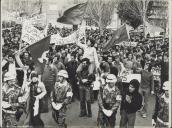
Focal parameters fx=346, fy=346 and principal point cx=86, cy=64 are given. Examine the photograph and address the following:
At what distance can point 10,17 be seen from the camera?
7.42 ft

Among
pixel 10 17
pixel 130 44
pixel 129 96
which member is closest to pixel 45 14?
pixel 10 17

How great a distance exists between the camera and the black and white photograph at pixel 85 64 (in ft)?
7.43

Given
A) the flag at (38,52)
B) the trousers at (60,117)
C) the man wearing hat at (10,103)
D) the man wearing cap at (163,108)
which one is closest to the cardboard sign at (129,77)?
the man wearing cap at (163,108)

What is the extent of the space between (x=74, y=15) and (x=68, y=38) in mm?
158

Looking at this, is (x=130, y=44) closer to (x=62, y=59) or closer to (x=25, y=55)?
(x=62, y=59)

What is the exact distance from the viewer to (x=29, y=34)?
2.27 metres

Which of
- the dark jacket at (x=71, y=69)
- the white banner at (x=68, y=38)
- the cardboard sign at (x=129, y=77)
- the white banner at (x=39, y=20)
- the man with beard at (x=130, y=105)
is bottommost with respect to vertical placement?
the man with beard at (x=130, y=105)

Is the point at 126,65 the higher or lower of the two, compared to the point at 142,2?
lower

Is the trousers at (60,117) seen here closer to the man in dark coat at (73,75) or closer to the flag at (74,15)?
the man in dark coat at (73,75)

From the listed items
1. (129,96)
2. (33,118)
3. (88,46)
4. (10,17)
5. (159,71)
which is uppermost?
(10,17)

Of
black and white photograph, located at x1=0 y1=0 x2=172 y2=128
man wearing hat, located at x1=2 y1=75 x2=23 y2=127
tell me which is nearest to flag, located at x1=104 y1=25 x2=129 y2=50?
black and white photograph, located at x1=0 y1=0 x2=172 y2=128

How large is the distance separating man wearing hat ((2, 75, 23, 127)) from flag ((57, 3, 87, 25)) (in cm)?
51

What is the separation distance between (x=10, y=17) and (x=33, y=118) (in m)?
0.68

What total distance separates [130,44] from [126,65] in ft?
0.48
